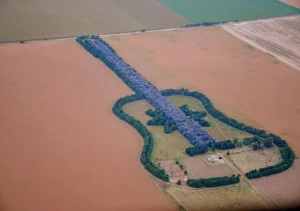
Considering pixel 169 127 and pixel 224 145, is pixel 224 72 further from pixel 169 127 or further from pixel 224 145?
pixel 224 145

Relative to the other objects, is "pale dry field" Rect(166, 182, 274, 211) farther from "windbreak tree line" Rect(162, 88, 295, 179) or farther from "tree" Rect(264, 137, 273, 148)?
"tree" Rect(264, 137, 273, 148)

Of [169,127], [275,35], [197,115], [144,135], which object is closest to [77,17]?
[275,35]

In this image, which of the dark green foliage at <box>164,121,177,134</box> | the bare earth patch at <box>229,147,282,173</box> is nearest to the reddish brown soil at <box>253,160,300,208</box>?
the bare earth patch at <box>229,147,282,173</box>

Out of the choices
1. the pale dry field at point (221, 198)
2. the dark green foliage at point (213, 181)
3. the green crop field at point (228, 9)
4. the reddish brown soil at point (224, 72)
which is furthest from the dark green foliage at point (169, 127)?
the green crop field at point (228, 9)

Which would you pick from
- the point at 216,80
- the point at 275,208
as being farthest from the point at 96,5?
the point at 275,208

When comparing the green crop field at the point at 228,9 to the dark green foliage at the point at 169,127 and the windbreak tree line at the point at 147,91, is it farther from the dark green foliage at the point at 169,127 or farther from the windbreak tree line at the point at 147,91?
the dark green foliage at the point at 169,127
